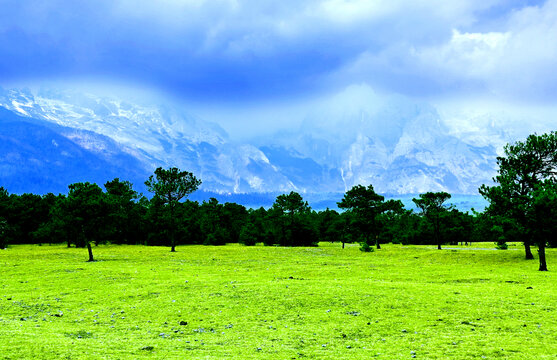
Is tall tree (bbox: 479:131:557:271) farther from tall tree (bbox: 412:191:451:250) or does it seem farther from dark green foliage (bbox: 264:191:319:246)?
dark green foliage (bbox: 264:191:319:246)

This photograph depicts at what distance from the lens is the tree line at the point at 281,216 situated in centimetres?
4988

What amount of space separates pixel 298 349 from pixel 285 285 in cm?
1365

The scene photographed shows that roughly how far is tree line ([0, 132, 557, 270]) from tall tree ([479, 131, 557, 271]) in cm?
12

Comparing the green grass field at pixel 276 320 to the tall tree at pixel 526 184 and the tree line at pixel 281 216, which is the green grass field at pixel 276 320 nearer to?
the tall tree at pixel 526 184

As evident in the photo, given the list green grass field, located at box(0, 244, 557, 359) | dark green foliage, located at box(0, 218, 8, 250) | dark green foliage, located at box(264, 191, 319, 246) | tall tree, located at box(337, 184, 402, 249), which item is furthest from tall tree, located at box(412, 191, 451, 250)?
dark green foliage, located at box(0, 218, 8, 250)

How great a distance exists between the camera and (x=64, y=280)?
32.9 m

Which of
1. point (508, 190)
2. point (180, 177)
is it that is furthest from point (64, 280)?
point (180, 177)

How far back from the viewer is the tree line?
4988 cm

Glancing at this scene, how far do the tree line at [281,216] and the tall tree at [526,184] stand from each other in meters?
0.12

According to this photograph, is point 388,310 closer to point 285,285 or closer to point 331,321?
point 331,321

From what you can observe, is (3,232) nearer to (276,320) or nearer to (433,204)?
(276,320)

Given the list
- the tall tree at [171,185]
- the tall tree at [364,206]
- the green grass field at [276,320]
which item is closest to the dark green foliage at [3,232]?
the tall tree at [171,185]

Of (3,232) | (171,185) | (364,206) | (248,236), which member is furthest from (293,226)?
(3,232)

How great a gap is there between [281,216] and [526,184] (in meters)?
A: 71.5
